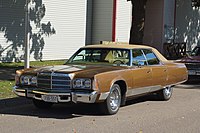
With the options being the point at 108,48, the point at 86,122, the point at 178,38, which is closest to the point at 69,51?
the point at 178,38

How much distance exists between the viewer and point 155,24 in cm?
3198

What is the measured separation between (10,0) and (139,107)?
12.2 m

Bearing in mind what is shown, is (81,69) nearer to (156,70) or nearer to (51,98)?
(51,98)

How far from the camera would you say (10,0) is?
66.9ft

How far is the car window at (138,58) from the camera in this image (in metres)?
9.99

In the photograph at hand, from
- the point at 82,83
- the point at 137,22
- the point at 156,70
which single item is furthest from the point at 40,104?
the point at 137,22

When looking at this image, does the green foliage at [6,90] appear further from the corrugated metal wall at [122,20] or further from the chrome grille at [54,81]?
the corrugated metal wall at [122,20]

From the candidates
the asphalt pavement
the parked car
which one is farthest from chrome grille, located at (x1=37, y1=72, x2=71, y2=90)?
the parked car

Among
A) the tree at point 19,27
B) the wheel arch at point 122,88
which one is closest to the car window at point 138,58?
the wheel arch at point 122,88

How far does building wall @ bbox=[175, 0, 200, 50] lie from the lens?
34375 millimetres

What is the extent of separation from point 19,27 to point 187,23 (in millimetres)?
18507

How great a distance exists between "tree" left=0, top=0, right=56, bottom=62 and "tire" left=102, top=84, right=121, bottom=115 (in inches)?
484

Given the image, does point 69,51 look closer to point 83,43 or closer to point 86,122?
point 83,43

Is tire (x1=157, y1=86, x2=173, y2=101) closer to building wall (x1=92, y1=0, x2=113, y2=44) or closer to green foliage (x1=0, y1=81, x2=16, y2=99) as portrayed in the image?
green foliage (x1=0, y1=81, x2=16, y2=99)
